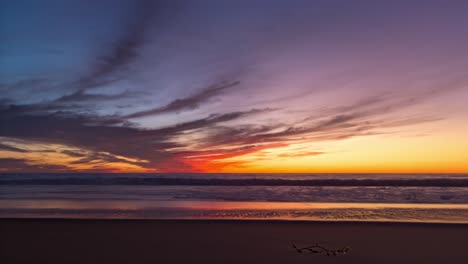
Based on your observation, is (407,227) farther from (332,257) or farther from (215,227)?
(215,227)

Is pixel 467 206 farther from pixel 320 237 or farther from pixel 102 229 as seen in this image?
pixel 102 229

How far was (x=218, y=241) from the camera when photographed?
738 cm

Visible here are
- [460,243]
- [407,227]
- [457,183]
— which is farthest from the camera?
[457,183]

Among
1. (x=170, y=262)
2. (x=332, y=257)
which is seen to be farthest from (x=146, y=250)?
(x=332, y=257)

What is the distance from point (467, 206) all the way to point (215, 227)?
10730mm

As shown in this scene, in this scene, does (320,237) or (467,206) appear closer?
(320,237)

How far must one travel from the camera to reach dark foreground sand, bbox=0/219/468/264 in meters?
6.11

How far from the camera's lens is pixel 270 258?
6027 mm

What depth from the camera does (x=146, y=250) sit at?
662 centimetres

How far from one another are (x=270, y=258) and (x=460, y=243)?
4.22m

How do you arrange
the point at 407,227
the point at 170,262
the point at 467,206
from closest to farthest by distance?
the point at 170,262
the point at 407,227
the point at 467,206

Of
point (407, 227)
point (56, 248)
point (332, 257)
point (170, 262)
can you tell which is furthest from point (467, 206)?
point (56, 248)

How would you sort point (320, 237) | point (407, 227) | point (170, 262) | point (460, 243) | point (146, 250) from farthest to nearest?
point (407, 227)
point (320, 237)
point (460, 243)
point (146, 250)
point (170, 262)

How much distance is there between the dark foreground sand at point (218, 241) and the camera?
6.11 meters
